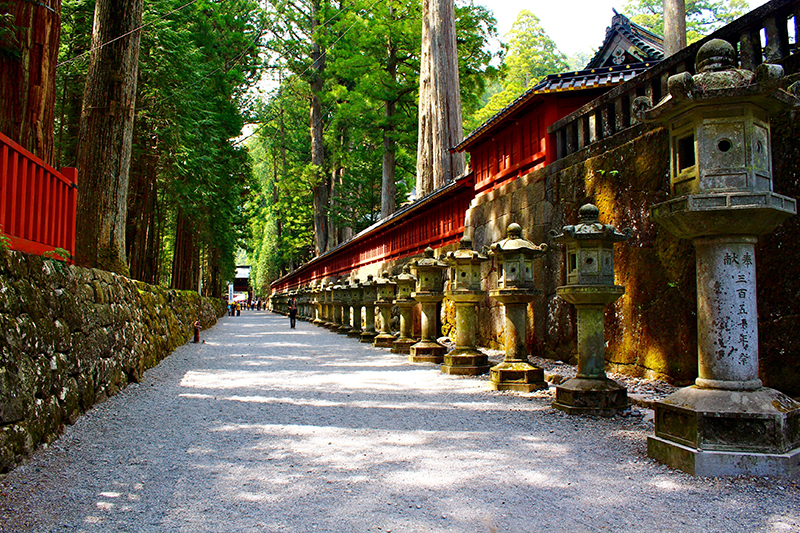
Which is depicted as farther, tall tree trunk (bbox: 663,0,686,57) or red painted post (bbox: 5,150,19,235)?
tall tree trunk (bbox: 663,0,686,57)

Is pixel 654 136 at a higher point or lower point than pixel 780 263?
higher

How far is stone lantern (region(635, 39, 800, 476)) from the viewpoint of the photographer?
332 cm

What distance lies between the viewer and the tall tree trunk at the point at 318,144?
31.9 meters

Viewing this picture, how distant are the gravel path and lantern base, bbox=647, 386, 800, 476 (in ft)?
0.28

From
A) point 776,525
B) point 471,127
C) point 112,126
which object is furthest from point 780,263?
point 471,127

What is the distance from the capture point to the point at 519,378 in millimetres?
6793

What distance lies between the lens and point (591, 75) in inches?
365

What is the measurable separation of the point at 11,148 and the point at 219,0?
1733 cm

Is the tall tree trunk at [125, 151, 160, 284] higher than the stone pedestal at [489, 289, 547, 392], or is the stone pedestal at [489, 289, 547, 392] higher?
the tall tree trunk at [125, 151, 160, 284]

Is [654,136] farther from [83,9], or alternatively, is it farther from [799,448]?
[83,9]

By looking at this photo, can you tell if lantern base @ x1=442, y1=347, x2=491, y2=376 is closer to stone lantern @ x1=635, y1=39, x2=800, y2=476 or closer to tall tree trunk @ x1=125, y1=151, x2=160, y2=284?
stone lantern @ x1=635, y1=39, x2=800, y2=476

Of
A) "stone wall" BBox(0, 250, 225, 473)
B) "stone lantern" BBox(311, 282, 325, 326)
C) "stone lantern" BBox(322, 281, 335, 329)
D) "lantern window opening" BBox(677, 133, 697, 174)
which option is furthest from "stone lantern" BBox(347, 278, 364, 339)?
"lantern window opening" BBox(677, 133, 697, 174)

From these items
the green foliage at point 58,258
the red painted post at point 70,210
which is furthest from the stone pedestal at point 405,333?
the green foliage at point 58,258

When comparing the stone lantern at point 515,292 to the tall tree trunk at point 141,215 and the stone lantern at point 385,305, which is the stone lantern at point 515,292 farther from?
the tall tree trunk at point 141,215
